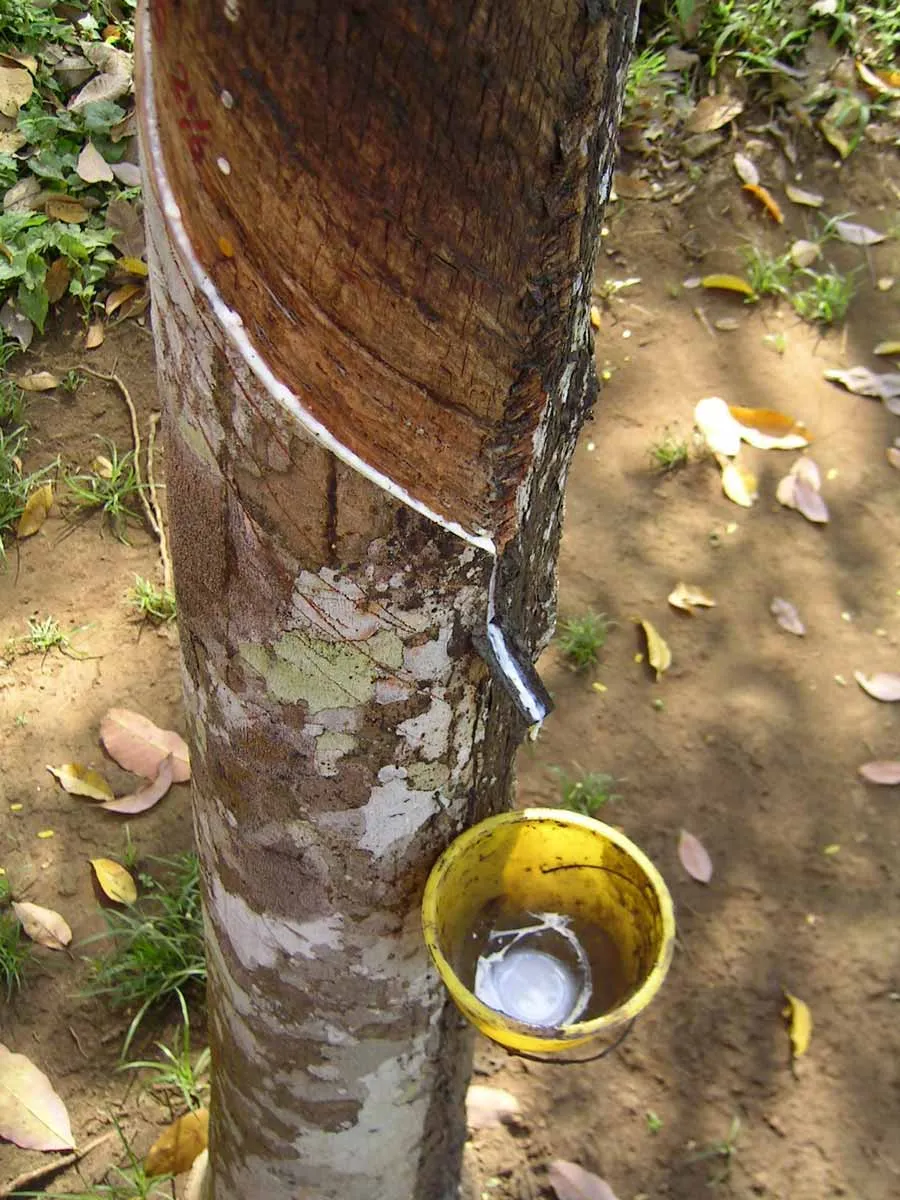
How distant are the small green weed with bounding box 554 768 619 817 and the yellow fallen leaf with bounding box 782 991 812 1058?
586mm

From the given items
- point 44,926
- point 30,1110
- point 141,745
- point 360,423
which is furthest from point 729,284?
point 360,423

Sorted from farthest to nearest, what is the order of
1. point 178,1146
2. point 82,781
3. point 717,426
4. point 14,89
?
point 14,89, point 717,426, point 82,781, point 178,1146

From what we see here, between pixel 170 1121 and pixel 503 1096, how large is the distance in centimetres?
69

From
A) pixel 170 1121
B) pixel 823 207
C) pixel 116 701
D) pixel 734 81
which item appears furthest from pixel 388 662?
pixel 734 81

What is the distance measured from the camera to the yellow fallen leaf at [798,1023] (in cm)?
243

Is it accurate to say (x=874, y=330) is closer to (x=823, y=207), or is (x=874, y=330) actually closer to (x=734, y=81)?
(x=823, y=207)

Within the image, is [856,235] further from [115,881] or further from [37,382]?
[115,881]

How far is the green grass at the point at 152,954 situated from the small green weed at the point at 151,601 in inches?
27.9

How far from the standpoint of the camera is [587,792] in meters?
2.71

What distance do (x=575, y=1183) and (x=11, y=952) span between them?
126cm

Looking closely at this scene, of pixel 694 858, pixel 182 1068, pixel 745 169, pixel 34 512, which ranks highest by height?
pixel 745 169

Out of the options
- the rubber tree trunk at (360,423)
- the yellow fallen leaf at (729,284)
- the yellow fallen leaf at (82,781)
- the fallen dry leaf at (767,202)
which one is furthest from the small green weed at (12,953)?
the fallen dry leaf at (767,202)

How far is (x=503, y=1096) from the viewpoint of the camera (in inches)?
93.4

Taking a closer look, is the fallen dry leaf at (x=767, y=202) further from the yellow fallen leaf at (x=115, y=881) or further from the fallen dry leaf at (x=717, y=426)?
the yellow fallen leaf at (x=115, y=881)
